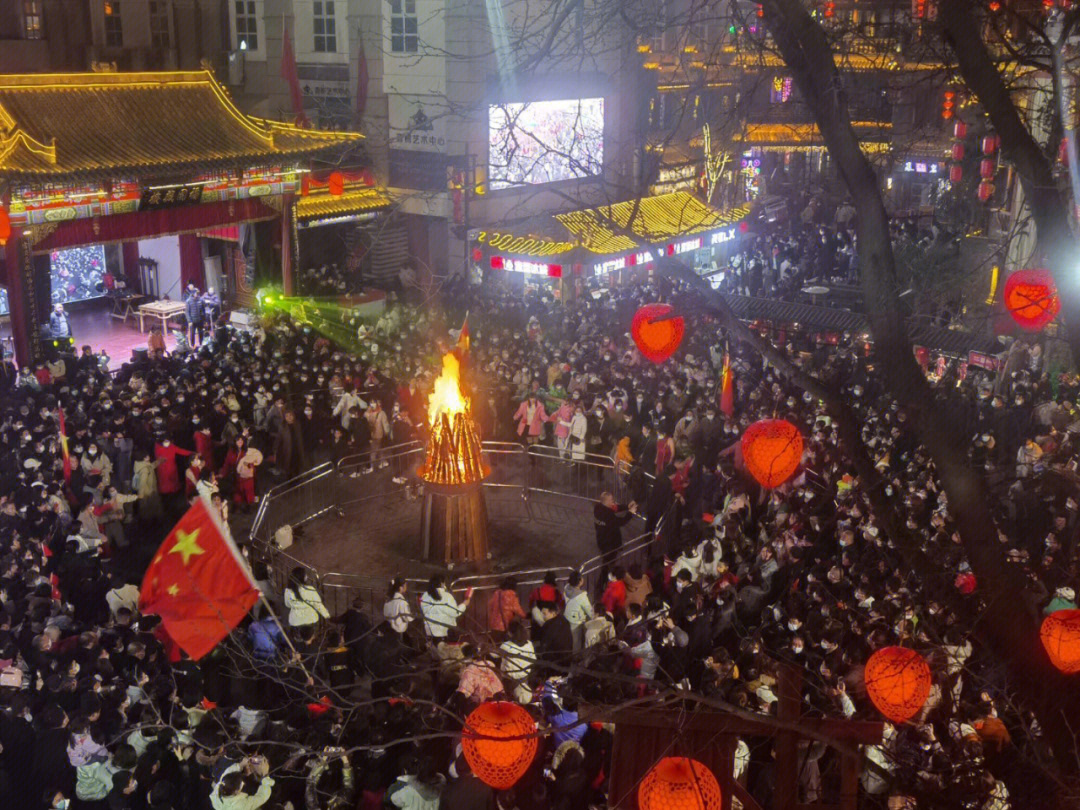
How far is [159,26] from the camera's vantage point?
33250mm

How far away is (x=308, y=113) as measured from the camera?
32.0 m

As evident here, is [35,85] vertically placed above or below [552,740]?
above

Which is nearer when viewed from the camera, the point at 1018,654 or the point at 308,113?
the point at 1018,654

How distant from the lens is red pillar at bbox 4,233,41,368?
20438mm

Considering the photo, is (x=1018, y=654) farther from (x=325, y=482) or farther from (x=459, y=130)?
(x=459, y=130)

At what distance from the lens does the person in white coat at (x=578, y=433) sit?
637 inches

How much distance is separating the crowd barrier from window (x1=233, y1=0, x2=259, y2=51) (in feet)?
66.7

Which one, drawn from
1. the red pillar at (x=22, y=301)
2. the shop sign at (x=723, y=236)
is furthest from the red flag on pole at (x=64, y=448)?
the shop sign at (x=723, y=236)

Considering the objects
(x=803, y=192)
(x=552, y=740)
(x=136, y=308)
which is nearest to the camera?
(x=552, y=740)

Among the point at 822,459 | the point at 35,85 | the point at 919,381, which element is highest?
the point at 35,85

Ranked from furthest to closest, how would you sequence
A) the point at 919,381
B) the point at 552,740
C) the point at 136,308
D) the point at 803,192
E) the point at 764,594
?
1. the point at 803,192
2. the point at 136,308
3. the point at 764,594
4. the point at 552,740
5. the point at 919,381

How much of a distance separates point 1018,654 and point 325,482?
12378 mm

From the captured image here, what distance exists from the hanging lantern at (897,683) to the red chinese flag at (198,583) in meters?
4.61

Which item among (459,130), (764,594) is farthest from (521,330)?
(764,594)
